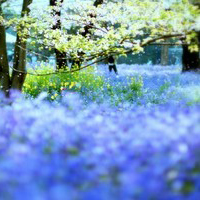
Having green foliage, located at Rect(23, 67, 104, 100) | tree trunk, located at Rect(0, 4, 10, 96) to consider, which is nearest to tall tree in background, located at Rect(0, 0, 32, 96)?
tree trunk, located at Rect(0, 4, 10, 96)

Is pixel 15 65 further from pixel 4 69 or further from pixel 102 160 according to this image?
pixel 102 160

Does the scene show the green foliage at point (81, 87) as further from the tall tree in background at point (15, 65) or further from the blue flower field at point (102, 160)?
the blue flower field at point (102, 160)

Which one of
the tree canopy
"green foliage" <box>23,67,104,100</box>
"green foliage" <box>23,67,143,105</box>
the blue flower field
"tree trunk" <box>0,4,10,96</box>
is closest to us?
the blue flower field

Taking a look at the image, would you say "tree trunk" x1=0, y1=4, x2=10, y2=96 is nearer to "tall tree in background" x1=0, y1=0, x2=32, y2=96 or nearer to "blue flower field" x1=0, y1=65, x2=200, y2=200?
"tall tree in background" x1=0, y1=0, x2=32, y2=96

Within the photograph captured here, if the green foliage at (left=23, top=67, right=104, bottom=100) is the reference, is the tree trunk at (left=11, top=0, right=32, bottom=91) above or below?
above

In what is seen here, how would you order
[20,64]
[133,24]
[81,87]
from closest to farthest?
[133,24] → [20,64] → [81,87]

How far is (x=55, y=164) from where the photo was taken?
1.83 meters

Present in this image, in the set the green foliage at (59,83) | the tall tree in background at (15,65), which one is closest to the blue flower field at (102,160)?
the tall tree in background at (15,65)

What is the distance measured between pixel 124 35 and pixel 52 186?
5.13 meters

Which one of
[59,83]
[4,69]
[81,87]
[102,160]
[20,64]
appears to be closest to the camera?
[102,160]

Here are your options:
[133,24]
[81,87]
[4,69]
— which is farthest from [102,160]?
[81,87]

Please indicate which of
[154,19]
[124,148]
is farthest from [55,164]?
[154,19]

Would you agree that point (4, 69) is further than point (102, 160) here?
Yes

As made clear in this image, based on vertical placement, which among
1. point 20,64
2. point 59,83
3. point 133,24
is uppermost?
point 133,24
